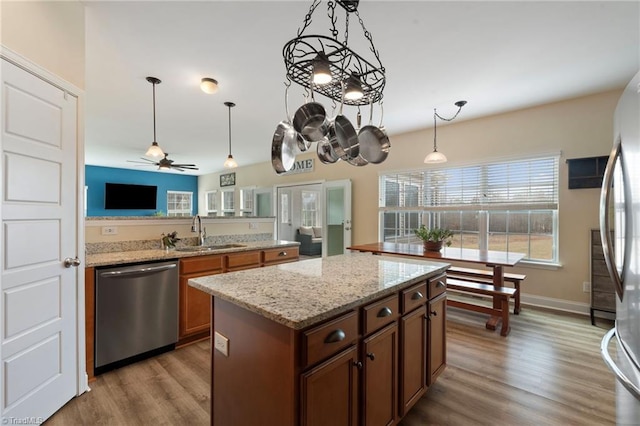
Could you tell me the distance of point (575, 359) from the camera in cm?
243

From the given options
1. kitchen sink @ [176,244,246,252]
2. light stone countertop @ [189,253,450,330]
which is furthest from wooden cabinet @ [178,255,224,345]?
light stone countertop @ [189,253,450,330]

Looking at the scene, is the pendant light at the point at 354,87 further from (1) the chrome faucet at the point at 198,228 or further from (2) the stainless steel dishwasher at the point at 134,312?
(1) the chrome faucet at the point at 198,228

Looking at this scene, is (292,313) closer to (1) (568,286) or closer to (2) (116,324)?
(2) (116,324)

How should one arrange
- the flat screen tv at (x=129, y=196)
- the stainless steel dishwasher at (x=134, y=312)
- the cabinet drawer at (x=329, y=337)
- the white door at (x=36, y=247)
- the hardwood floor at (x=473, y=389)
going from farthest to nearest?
the flat screen tv at (x=129, y=196), the stainless steel dishwasher at (x=134, y=312), the hardwood floor at (x=473, y=389), the white door at (x=36, y=247), the cabinet drawer at (x=329, y=337)

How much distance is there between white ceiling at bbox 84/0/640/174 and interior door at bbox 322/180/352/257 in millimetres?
1926

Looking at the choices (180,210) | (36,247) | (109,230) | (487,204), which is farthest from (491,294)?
(180,210)

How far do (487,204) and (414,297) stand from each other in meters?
3.13

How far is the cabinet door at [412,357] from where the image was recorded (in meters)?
1.59

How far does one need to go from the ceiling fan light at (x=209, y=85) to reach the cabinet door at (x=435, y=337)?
9.68 ft

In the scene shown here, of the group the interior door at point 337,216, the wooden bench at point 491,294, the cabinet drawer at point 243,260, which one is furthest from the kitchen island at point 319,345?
the interior door at point 337,216

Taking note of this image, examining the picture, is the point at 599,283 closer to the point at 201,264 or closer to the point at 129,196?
the point at 201,264

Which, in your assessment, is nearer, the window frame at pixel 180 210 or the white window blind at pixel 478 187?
the white window blind at pixel 478 187

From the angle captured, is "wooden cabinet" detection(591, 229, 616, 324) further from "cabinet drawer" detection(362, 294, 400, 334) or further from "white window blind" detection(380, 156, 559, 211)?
"cabinet drawer" detection(362, 294, 400, 334)

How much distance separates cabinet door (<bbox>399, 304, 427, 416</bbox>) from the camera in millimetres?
1590
